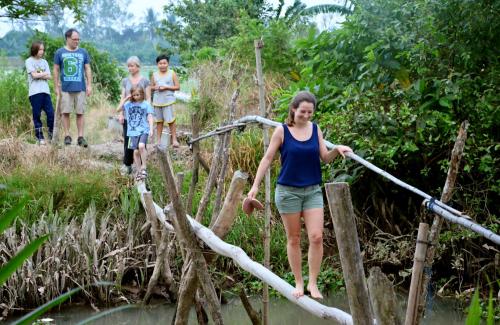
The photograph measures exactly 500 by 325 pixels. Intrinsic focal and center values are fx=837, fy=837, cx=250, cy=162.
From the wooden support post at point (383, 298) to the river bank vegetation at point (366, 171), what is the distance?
3738mm

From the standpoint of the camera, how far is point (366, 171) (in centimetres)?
760

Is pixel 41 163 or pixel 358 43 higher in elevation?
pixel 358 43

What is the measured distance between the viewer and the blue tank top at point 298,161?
14.3ft

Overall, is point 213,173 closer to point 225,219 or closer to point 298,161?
point 225,219

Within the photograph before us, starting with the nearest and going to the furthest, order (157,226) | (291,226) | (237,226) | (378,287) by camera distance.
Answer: (378,287) → (291,226) → (157,226) → (237,226)

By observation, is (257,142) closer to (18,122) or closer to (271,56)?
(271,56)

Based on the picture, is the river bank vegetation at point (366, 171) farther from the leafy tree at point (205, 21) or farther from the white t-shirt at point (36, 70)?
the leafy tree at point (205, 21)

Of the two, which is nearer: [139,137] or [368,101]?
[368,101]

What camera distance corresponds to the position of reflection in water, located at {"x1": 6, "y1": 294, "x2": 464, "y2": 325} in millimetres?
7176

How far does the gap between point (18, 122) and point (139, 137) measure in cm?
356

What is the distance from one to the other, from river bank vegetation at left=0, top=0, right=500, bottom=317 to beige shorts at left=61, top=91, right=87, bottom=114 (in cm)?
96

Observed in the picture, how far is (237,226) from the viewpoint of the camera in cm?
843

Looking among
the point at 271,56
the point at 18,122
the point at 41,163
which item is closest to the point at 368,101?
the point at 41,163

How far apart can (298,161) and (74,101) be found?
6.77 metres
